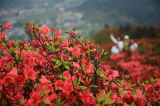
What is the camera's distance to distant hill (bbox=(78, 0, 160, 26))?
130 meters

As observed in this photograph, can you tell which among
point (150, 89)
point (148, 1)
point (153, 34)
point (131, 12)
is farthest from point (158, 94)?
point (148, 1)

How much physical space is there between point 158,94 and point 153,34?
13.0 metres

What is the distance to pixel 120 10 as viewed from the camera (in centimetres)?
15438

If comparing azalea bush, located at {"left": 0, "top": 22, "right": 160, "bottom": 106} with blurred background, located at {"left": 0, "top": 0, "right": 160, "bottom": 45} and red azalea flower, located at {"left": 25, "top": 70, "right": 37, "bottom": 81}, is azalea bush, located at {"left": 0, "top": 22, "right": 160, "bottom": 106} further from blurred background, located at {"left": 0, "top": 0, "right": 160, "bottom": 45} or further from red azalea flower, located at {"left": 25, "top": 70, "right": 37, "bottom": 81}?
blurred background, located at {"left": 0, "top": 0, "right": 160, "bottom": 45}

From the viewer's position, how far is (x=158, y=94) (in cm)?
131

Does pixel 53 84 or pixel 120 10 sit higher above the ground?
pixel 120 10

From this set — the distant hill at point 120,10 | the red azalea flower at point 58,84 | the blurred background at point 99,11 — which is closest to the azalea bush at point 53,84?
the red azalea flower at point 58,84

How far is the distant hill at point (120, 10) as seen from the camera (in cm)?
12985

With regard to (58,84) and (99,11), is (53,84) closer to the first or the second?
(58,84)

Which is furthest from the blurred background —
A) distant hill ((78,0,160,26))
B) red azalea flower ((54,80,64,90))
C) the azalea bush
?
red azalea flower ((54,80,64,90))

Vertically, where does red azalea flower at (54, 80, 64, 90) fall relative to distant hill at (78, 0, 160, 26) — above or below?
below

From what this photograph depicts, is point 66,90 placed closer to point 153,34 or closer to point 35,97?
point 35,97

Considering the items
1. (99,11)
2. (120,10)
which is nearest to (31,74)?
(120,10)

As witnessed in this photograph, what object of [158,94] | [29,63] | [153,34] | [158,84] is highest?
[153,34]
